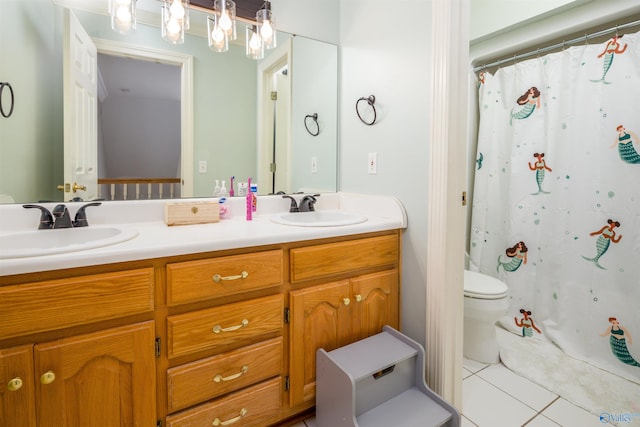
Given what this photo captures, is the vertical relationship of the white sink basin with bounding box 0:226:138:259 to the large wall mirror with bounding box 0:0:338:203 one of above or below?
below

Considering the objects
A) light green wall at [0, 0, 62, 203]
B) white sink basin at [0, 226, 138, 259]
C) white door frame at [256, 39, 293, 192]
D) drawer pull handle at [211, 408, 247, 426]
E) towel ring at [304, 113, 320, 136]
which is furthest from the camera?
towel ring at [304, 113, 320, 136]

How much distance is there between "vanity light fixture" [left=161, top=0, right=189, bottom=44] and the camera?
1476 millimetres

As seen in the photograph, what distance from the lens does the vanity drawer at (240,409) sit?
108 centimetres

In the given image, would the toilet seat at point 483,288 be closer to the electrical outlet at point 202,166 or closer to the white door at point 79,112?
the electrical outlet at point 202,166

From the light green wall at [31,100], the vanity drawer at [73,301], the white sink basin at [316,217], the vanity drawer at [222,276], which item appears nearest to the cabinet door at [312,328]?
the vanity drawer at [222,276]

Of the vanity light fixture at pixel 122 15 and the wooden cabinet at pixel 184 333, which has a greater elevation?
the vanity light fixture at pixel 122 15

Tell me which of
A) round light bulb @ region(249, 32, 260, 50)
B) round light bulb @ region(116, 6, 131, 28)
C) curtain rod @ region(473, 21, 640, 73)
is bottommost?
round light bulb @ region(116, 6, 131, 28)

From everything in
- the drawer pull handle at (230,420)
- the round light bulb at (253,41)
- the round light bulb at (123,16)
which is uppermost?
the round light bulb at (253,41)

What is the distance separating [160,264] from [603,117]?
228 centimetres

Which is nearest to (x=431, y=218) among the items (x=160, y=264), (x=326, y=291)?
(x=326, y=291)

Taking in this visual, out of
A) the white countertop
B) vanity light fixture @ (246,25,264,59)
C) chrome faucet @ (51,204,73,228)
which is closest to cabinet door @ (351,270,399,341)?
the white countertop

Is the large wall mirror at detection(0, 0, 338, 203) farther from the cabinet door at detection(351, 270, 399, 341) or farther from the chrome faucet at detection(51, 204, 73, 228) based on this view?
the cabinet door at detection(351, 270, 399, 341)

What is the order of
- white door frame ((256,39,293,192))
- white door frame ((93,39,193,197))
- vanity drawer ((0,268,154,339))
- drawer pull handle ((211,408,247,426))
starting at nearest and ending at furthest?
vanity drawer ((0,268,154,339))
drawer pull handle ((211,408,247,426))
white door frame ((93,39,193,197))
white door frame ((256,39,293,192))

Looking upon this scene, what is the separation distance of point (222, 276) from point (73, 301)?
0.40 metres
